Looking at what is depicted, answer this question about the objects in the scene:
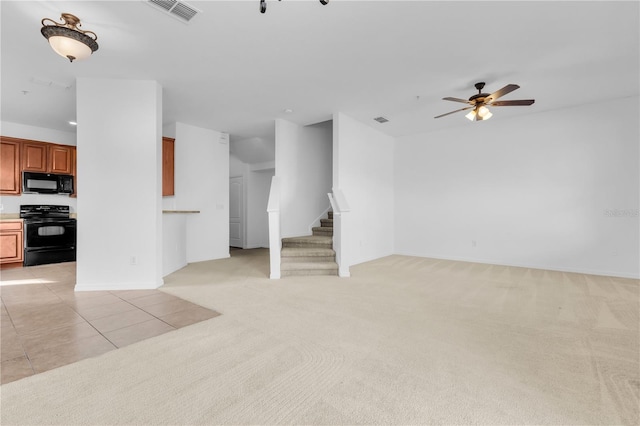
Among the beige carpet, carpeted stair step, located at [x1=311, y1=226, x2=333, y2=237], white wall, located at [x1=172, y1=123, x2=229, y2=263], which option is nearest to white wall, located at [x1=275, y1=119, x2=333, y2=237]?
carpeted stair step, located at [x1=311, y1=226, x2=333, y2=237]

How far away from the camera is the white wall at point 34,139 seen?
5637 millimetres

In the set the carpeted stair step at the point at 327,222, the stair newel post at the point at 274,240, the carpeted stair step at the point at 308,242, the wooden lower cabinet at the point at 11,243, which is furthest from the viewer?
the carpeted stair step at the point at 327,222

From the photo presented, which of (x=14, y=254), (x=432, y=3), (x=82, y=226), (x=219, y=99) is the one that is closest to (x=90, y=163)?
(x=82, y=226)

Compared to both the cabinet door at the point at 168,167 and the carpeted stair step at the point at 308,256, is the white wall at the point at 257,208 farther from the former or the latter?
the carpeted stair step at the point at 308,256

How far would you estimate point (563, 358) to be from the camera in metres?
2.05

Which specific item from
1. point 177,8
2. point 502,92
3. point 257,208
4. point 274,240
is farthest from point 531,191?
point 257,208

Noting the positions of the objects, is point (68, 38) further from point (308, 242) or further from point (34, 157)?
point (34, 157)

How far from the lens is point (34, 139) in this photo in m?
5.98

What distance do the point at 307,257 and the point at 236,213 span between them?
413 cm

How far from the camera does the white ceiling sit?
257 centimetres

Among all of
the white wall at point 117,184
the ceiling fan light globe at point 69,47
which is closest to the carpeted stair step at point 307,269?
the white wall at point 117,184

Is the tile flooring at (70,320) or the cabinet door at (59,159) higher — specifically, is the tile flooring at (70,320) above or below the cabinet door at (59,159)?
below

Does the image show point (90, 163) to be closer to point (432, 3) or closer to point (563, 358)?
point (432, 3)

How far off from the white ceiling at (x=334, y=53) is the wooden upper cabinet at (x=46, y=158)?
2.91ft
